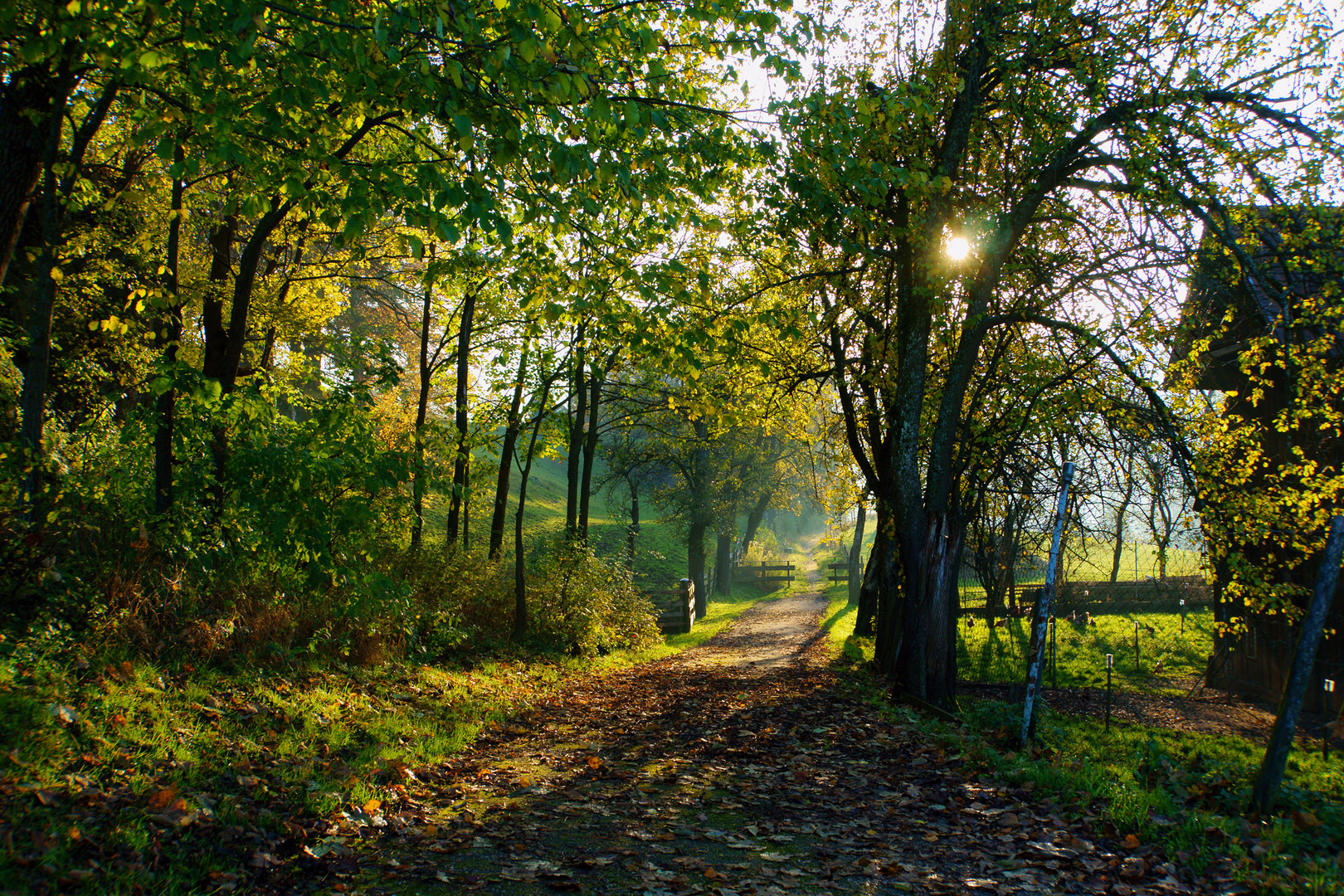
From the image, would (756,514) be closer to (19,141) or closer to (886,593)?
(886,593)

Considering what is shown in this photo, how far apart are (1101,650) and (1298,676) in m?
13.9

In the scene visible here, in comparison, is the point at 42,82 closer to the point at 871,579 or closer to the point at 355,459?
the point at 355,459

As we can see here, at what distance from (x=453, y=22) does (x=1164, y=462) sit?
1016 centimetres

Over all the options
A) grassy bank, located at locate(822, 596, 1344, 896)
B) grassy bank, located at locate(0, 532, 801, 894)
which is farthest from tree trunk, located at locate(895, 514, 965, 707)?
grassy bank, located at locate(0, 532, 801, 894)

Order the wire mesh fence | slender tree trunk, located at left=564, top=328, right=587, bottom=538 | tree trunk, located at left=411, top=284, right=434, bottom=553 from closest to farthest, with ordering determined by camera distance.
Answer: tree trunk, located at left=411, top=284, right=434, bottom=553 < the wire mesh fence < slender tree trunk, located at left=564, top=328, right=587, bottom=538

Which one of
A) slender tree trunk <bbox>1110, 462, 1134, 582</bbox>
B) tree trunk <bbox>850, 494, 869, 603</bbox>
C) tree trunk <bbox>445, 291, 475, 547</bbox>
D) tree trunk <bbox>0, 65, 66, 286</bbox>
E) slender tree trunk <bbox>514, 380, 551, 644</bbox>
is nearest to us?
tree trunk <bbox>0, 65, 66, 286</bbox>

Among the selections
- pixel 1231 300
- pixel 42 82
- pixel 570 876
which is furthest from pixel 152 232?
pixel 1231 300

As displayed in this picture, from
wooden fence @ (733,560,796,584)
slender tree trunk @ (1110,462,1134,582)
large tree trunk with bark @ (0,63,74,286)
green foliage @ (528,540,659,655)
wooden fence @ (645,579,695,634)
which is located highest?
large tree trunk with bark @ (0,63,74,286)

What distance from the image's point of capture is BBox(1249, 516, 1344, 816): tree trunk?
16.3 feet

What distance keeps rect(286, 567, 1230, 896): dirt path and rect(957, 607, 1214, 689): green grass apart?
341 inches

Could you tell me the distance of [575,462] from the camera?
1803 centimetres

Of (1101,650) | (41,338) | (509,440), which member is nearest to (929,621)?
(509,440)

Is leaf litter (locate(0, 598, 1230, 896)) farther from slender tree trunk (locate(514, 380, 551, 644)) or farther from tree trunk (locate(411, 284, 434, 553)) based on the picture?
slender tree trunk (locate(514, 380, 551, 644))

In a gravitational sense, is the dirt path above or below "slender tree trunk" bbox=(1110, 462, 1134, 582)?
below
